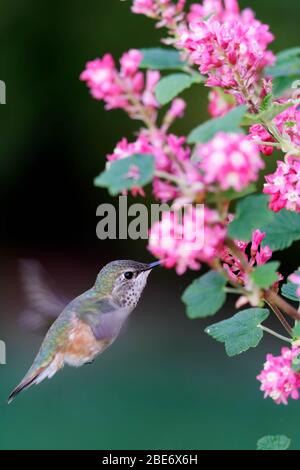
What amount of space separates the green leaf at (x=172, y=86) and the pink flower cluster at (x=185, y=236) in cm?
21

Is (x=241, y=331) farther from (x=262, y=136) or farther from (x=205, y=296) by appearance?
(x=205, y=296)

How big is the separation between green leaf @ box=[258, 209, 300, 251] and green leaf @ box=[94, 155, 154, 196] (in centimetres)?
40

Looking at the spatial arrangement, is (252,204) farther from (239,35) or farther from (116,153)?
(239,35)

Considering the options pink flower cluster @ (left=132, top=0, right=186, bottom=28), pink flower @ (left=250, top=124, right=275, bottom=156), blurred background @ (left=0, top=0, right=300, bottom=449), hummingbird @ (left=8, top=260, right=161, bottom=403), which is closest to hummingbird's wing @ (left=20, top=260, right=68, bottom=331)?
hummingbird @ (left=8, top=260, right=161, bottom=403)

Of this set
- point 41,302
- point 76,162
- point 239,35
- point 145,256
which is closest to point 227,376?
point 145,256

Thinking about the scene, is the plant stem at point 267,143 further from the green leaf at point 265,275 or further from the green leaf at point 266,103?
the green leaf at point 265,275

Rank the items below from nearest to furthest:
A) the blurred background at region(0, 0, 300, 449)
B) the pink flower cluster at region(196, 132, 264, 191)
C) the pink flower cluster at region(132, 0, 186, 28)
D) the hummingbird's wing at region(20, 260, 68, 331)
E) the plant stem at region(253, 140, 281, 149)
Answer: the pink flower cluster at region(196, 132, 264, 191)
the pink flower cluster at region(132, 0, 186, 28)
the plant stem at region(253, 140, 281, 149)
the hummingbird's wing at region(20, 260, 68, 331)
the blurred background at region(0, 0, 300, 449)

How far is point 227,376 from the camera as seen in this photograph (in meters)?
6.80

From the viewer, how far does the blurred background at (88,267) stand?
580cm

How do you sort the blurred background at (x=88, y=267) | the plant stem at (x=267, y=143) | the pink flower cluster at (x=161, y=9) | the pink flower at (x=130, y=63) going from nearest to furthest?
1. the pink flower at (x=130, y=63)
2. the pink flower cluster at (x=161, y=9)
3. the plant stem at (x=267, y=143)
4. the blurred background at (x=88, y=267)

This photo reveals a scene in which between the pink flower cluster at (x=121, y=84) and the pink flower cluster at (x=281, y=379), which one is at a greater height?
the pink flower cluster at (x=121, y=84)

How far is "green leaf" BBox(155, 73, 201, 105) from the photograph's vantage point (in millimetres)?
1122

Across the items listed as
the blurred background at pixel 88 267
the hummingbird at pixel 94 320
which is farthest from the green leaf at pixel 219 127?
the blurred background at pixel 88 267

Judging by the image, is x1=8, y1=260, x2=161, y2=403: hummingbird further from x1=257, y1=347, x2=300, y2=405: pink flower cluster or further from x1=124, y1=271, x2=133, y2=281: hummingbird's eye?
x1=257, y1=347, x2=300, y2=405: pink flower cluster
